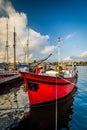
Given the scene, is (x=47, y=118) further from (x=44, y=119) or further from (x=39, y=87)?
(x=39, y=87)

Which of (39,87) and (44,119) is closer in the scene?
(44,119)

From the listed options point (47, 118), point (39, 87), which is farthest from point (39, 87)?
point (47, 118)

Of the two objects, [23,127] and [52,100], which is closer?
[23,127]

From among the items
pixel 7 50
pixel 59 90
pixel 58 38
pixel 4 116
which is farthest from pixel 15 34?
pixel 4 116

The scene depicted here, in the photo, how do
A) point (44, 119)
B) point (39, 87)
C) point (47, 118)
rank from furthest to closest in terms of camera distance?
point (39, 87) → point (47, 118) → point (44, 119)

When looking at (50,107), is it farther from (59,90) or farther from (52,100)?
(59,90)

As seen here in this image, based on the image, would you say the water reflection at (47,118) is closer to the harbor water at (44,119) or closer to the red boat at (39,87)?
the harbor water at (44,119)

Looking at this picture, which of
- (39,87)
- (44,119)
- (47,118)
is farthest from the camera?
(39,87)

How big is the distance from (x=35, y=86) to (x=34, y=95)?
65 centimetres

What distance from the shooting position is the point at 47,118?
8.65 m

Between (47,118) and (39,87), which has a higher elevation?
(39,87)

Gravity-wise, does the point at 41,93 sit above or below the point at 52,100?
above

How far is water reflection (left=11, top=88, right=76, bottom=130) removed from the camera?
7.43 metres

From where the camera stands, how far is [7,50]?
40625 mm
